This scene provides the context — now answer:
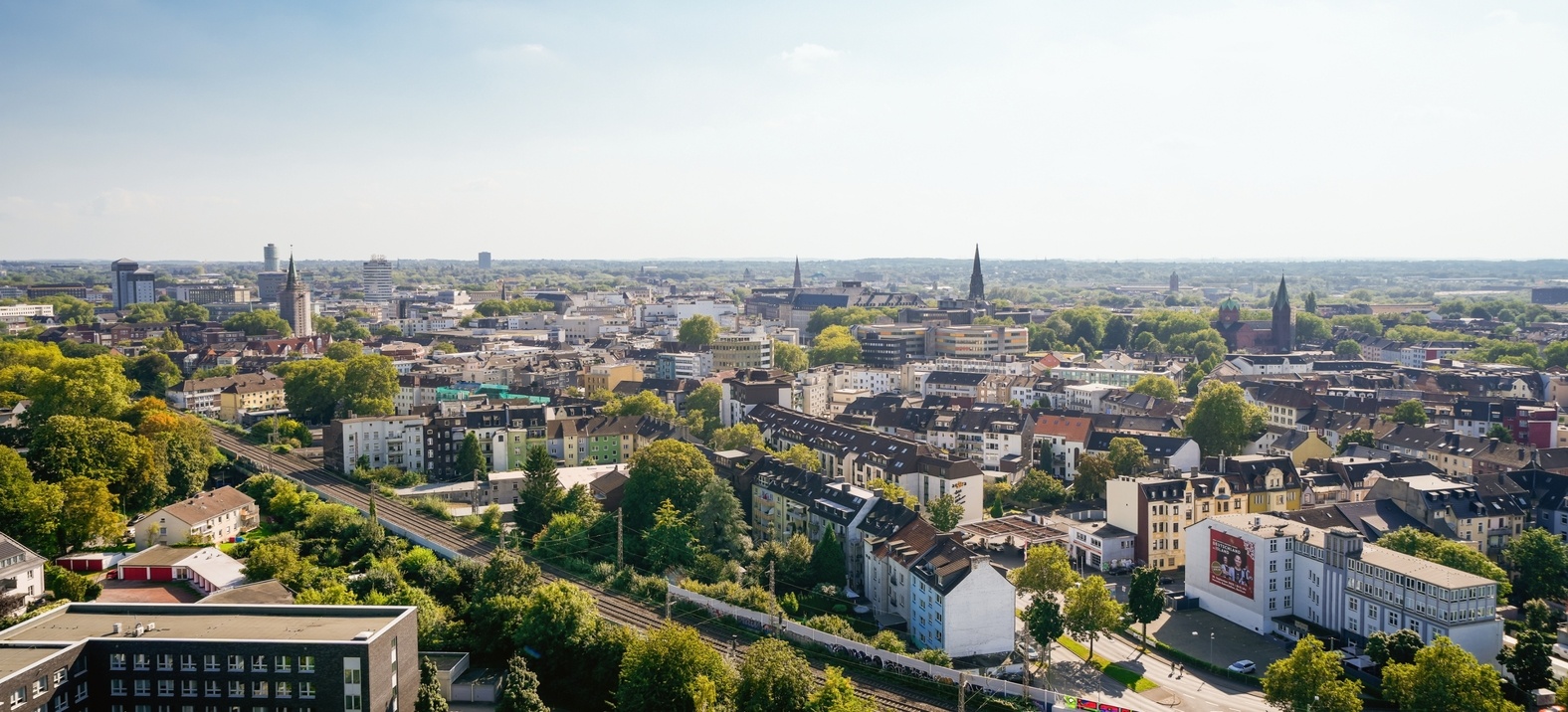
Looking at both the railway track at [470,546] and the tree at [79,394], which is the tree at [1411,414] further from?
A: the tree at [79,394]

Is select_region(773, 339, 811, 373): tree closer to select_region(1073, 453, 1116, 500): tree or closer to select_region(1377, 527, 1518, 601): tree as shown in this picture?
select_region(1073, 453, 1116, 500): tree

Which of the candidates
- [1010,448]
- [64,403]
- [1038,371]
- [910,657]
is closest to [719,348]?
[1038,371]

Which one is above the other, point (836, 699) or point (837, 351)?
point (837, 351)

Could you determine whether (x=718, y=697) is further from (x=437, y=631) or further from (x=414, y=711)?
(x=437, y=631)

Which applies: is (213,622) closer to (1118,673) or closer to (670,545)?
(670,545)

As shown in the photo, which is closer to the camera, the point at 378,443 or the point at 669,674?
the point at 669,674

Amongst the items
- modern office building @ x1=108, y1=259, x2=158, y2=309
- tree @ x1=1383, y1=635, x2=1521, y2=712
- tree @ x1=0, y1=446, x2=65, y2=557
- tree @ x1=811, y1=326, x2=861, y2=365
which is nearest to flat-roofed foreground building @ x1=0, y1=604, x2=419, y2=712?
tree @ x1=0, y1=446, x2=65, y2=557

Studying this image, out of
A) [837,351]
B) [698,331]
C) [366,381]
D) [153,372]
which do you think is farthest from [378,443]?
[837,351]
